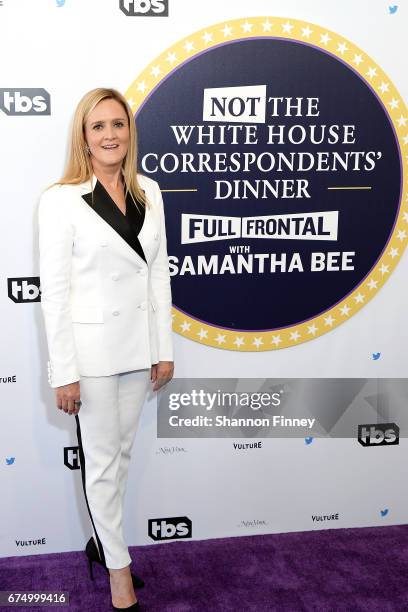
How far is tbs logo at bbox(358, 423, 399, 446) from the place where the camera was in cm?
299

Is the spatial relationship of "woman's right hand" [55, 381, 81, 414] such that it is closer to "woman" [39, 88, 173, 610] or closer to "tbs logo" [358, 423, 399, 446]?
"woman" [39, 88, 173, 610]

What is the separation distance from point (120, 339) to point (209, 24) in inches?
48.2

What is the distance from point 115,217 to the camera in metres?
2.22

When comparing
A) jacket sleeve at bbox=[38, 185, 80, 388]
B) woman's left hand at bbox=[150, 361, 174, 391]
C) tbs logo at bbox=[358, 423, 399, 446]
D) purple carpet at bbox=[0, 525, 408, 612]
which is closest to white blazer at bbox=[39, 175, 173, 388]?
jacket sleeve at bbox=[38, 185, 80, 388]

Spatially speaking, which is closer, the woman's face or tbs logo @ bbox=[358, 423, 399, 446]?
the woman's face

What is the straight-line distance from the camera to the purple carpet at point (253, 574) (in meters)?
2.49

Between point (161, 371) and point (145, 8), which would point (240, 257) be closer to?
point (161, 371)

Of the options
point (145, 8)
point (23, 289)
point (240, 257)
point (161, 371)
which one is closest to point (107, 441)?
point (161, 371)

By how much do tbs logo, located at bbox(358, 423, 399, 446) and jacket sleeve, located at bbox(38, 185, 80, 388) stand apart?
4.55ft

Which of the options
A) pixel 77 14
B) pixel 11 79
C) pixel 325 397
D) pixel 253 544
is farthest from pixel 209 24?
pixel 253 544

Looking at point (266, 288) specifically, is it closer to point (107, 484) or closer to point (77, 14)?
point (107, 484)

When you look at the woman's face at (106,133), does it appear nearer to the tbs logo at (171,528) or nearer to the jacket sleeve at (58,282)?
the jacket sleeve at (58,282)

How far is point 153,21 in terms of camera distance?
255 cm

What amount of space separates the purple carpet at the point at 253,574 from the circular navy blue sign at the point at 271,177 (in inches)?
36.1
